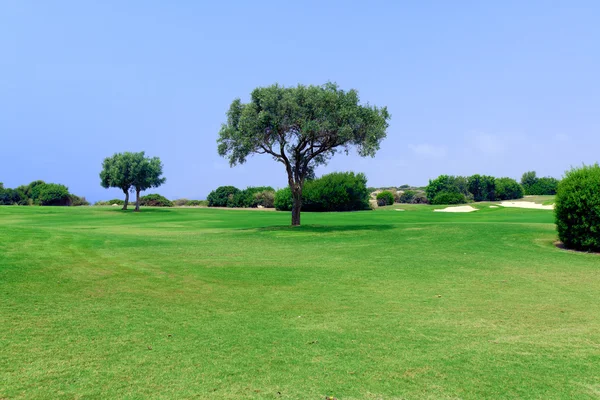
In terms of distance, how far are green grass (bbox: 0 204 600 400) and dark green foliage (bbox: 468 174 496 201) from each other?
91.8 meters

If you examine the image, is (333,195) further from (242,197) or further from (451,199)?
(451,199)

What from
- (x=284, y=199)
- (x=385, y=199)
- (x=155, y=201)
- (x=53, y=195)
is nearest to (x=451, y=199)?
(x=385, y=199)

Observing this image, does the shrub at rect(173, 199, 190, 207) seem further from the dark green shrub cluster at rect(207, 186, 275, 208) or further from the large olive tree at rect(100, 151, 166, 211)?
the large olive tree at rect(100, 151, 166, 211)

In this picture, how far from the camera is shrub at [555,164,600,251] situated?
56.0 feet

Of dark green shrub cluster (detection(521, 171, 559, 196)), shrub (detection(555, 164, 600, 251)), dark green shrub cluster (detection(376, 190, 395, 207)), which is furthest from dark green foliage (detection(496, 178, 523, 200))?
shrub (detection(555, 164, 600, 251))

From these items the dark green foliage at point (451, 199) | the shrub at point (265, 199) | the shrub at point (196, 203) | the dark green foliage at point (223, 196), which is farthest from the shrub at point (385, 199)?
the shrub at point (196, 203)

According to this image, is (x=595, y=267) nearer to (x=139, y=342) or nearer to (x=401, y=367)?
(x=401, y=367)

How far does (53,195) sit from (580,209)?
79783 millimetres

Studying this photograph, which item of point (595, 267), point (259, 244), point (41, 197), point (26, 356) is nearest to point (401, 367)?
point (26, 356)

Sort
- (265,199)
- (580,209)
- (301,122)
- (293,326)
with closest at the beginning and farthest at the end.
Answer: (293,326)
(580,209)
(301,122)
(265,199)

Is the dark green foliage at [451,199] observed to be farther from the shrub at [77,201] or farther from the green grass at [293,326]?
the green grass at [293,326]

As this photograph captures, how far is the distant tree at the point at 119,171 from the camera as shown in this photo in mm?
58469

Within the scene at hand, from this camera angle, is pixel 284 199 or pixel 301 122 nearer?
pixel 301 122

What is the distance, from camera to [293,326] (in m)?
7.55
